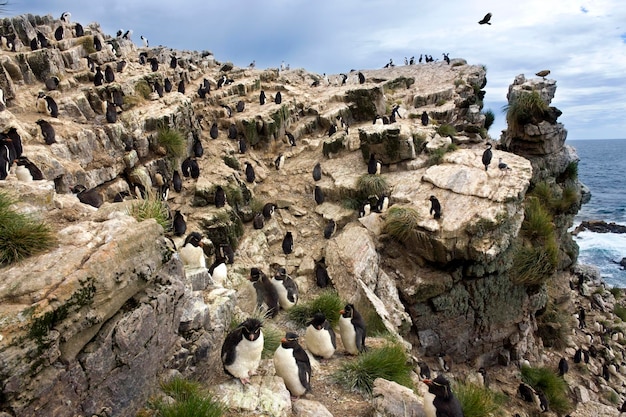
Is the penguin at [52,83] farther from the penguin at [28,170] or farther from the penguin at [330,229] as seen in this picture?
the penguin at [330,229]

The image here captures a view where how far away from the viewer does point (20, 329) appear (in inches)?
140

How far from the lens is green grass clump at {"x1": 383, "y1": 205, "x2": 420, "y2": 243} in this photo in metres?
13.1

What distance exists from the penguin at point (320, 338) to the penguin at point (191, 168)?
8724mm

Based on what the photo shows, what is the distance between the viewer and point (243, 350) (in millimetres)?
5637

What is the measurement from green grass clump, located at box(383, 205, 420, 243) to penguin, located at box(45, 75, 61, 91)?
504 inches

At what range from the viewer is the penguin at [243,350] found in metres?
5.63

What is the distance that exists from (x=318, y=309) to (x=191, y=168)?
7.76 metres

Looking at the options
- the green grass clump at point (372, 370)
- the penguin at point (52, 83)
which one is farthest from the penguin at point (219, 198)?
the green grass clump at point (372, 370)

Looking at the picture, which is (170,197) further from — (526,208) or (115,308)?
(526,208)

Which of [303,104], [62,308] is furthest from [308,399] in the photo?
[303,104]

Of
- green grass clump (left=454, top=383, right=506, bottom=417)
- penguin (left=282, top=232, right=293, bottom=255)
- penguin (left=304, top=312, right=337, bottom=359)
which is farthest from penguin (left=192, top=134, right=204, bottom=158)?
green grass clump (left=454, top=383, right=506, bottom=417)

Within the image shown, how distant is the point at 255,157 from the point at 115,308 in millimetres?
13862

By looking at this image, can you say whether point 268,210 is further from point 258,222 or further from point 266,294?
point 266,294

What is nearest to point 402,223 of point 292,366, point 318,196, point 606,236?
point 318,196
